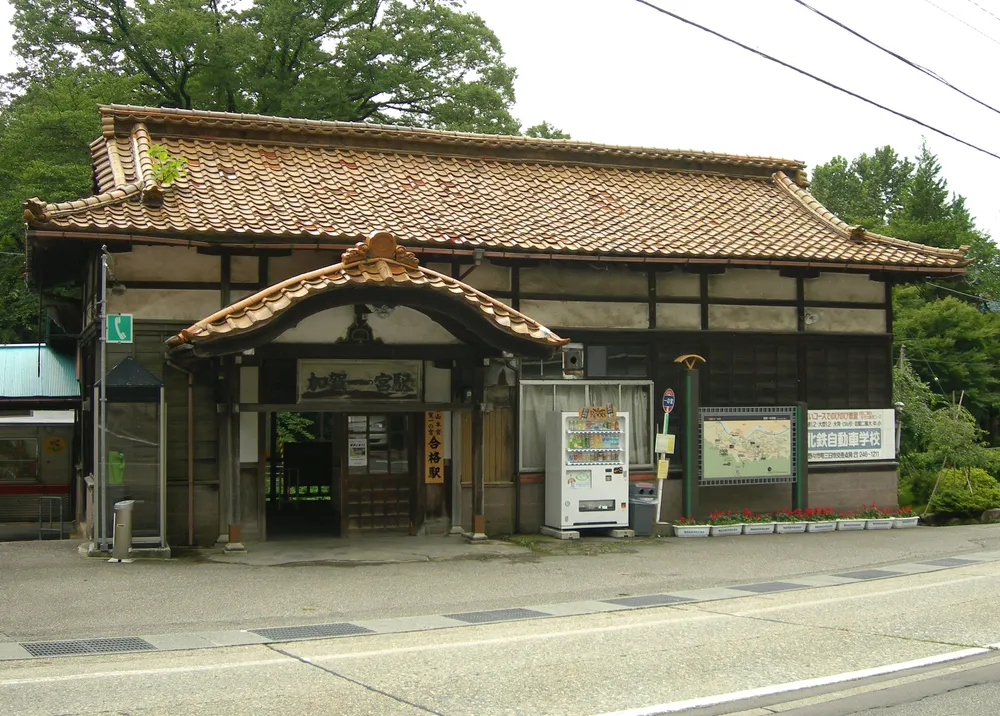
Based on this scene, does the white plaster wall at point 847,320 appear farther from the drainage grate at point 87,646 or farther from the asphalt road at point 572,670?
the drainage grate at point 87,646

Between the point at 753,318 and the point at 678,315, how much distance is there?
144cm

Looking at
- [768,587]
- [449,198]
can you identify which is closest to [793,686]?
[768,587]

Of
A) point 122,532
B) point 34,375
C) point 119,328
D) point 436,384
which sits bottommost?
point 122,532

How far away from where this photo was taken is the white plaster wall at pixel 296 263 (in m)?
14.8

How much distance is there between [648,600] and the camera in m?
11.2

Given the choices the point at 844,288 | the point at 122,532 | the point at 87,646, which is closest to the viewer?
the point at 87,646

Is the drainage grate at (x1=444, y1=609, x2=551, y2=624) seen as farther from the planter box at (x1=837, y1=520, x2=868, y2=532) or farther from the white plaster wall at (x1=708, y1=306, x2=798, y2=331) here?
the planter box at (x1=837, y1=520, x2=868, y2=532)

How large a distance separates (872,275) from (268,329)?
11090mm

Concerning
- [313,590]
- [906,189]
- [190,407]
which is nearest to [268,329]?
[190,407]

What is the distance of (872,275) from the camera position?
18.2 m

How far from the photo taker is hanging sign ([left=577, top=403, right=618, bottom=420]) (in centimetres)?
1561

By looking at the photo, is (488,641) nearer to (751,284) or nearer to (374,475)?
(374,475)

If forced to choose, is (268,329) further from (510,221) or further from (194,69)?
(194,69)

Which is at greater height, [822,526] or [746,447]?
[746,447]
